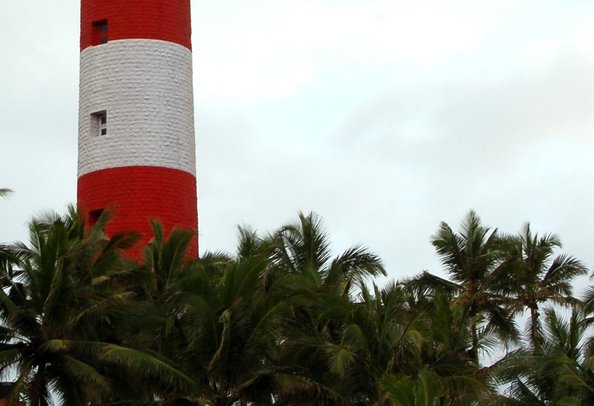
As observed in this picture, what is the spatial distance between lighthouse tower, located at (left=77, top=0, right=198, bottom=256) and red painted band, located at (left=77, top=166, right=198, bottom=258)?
0.03 m

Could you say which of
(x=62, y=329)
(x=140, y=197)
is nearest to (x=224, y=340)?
(x=62, y=329)

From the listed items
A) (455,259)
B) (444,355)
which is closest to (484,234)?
(455,259)

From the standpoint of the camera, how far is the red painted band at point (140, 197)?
135ft

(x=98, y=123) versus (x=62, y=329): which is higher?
(x=98, y=123)

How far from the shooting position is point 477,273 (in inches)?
1772

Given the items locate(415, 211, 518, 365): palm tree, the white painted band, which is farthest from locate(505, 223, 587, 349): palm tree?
the white painted band

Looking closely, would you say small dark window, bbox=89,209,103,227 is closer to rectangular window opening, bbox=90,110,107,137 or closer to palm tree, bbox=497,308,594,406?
rectangular window opening, bbox=90,110,107,137

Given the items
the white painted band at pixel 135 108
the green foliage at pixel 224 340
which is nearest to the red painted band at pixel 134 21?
the white painted band at pixel 135 108

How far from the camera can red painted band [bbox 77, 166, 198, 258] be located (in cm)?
4116

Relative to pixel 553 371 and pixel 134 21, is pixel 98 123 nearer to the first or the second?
pixel 134 21

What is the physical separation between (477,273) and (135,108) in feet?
41.2

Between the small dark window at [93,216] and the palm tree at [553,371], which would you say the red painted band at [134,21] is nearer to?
the small dark window at [93,216]

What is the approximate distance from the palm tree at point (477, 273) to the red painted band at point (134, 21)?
11.1m

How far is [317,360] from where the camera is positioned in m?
32.0
